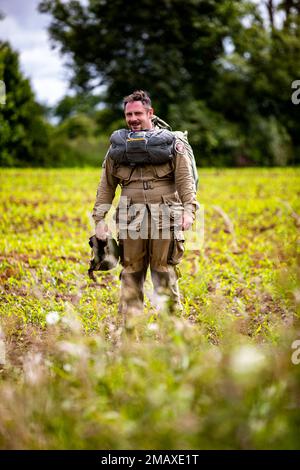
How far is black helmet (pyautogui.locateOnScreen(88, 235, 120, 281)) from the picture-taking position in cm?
446

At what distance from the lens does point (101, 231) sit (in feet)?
14.5

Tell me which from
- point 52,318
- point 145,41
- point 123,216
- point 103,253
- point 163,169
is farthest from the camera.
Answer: point 145,41

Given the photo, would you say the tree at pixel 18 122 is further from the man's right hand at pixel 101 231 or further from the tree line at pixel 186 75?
the man's right hand at pixel 101 231

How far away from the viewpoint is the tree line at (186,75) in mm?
25531

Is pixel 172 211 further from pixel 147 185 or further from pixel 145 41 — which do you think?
pixel 145 41

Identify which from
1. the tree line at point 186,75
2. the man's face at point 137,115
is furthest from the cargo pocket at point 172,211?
the tree line at point 186,75

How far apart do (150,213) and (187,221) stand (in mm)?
320

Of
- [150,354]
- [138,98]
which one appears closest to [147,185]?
[138,98]

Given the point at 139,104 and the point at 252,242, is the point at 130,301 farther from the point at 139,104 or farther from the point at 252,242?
the point at 252,242

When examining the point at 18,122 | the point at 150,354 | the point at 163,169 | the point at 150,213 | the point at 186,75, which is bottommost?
the point at 150,354

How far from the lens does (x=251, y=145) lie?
2770 centimetres

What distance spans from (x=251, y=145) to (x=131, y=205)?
24412 millimetres

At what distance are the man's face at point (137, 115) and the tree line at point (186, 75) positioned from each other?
2035 centimetres

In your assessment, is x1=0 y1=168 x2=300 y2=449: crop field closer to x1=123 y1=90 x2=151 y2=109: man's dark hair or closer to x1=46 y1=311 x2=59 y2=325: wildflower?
x1=46 y1=311 x2=59 y2=325: wildflower
